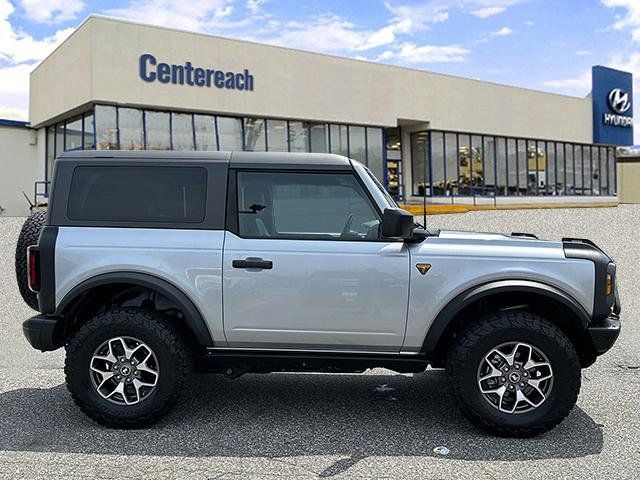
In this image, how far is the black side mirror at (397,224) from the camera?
164 inches

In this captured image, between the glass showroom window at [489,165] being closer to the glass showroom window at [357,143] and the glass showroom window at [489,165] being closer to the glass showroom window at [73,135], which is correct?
the glass showroom window at [357,143]

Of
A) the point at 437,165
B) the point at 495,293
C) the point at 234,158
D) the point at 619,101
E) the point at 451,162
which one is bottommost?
the point at 495,293

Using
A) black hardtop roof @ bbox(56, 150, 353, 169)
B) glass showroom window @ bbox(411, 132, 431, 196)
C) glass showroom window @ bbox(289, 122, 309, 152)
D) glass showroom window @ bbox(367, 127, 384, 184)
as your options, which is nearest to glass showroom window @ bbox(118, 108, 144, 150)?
glass showroom window @ bbox(289, 122, 309, 152)

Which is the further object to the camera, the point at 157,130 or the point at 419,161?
the point at 419,161

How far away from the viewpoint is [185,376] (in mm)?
4406

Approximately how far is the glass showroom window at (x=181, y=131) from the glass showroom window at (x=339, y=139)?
20.8ft

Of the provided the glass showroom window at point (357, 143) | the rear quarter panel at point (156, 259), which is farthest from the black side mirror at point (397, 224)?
the glass showroom window at point (357, 143)

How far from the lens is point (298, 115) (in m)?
24.2

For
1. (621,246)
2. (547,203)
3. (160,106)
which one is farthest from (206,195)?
(547,203)

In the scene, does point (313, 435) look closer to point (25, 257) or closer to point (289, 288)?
point (289, 288)

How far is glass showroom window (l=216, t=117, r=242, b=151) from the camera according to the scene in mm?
22906

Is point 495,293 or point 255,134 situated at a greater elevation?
point 255,134

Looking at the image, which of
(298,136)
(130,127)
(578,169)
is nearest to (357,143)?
(298,136)

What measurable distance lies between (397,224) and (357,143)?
74.4 ft
